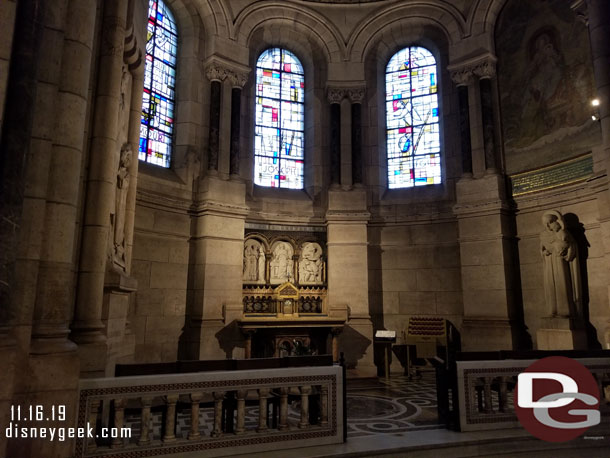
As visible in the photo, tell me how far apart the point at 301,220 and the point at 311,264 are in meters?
1.12

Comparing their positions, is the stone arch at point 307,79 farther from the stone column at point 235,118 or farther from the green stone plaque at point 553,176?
the green stone plaque at point 553,176

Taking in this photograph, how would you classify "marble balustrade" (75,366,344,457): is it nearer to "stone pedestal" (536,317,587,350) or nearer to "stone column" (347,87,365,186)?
"stone pedestal" (536,317,587,350)

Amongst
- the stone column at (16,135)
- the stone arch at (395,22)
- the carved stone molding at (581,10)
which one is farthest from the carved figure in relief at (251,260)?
the carved stone molding at (581,10)

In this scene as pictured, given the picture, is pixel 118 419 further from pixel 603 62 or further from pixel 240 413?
pixel 603 62

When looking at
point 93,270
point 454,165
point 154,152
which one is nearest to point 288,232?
point 154,152

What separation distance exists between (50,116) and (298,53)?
9.51m

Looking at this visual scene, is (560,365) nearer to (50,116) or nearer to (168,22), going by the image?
(50,116)

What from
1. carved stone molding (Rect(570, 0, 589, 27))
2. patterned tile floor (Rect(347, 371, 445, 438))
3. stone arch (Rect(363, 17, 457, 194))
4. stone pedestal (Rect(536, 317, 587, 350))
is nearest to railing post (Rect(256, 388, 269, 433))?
patterned tile floor (Rect(347, 371, 445, 438))

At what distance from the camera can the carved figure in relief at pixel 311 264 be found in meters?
10.9

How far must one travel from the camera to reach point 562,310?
8219 millimetres

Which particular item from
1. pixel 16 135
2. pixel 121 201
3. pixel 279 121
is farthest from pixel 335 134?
pixel 16 135

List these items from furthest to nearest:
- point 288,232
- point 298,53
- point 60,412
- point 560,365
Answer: point 298,53 < point 288,232 < point 560,365 < point 60,412

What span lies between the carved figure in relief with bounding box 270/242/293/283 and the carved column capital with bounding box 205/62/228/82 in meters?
4.23

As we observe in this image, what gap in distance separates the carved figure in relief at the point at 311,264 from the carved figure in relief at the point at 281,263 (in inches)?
11.9
